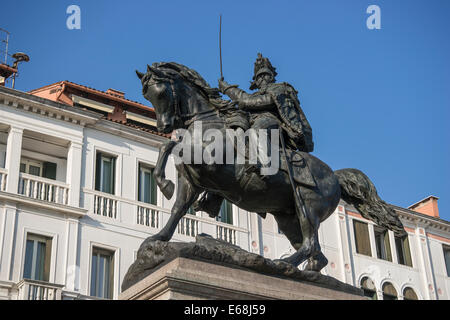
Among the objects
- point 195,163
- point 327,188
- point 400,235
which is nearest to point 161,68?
point 195,163

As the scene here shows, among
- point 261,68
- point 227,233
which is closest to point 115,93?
point 227,233

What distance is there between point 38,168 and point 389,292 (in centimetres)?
1546

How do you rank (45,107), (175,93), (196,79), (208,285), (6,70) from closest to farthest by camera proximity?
(208,285) < (175,93) < (196,79) < (45,107) < (6,70)

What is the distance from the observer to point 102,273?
2398 centimetres

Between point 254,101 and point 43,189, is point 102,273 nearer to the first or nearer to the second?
point 43,189

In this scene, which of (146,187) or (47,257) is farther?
(146,187)

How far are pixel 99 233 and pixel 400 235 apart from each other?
16.2 m

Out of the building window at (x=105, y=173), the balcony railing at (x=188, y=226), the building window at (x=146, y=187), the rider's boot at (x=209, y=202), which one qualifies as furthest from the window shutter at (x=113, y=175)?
the rider's boot at (x=209, y=202)

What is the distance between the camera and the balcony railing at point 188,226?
26.1 meters

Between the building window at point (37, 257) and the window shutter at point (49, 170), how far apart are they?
2.67 meters

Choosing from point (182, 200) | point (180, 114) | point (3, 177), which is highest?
point (3, 177)

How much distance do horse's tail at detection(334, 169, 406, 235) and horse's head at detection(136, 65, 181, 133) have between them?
256 centimetres

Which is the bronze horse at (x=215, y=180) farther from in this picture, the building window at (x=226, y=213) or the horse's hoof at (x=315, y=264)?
the building window at (x=226, y=213)
